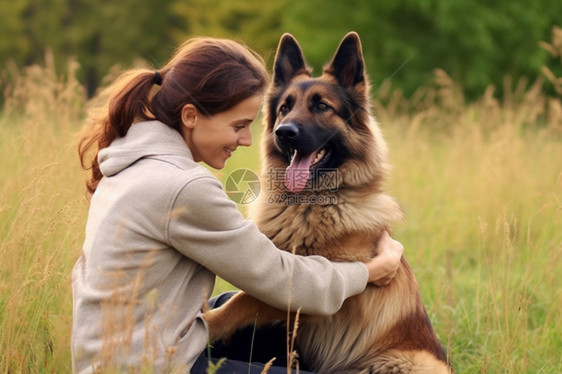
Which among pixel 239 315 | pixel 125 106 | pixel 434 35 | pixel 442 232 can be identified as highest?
pixel 125 106

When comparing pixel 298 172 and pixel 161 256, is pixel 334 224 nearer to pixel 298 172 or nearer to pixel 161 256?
pixel 298 172

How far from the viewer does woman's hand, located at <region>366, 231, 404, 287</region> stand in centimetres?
276

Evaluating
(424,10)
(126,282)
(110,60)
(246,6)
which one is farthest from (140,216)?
(110,60)

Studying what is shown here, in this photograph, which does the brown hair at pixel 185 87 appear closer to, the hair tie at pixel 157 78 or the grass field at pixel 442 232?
the hair tie at pixel 157 78

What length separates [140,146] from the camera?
231cm

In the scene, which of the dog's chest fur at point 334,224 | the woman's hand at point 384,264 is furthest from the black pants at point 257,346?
the woman's hand at point 384,264

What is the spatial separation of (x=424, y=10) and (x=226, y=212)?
13.1m

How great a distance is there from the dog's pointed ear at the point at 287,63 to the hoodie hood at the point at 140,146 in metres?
1.34

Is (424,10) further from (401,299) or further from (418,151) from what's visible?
(401,299)

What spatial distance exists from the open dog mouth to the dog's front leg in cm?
70

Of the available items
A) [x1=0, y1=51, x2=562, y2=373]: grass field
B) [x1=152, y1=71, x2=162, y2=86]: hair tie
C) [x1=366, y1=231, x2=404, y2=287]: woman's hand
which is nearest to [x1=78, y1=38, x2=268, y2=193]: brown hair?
[x1=152, y1=71, x2=162, y2=86]: hair tie

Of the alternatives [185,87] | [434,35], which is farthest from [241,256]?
[434,35]

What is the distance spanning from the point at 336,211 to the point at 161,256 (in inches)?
44.3

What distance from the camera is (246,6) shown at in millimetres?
22234
